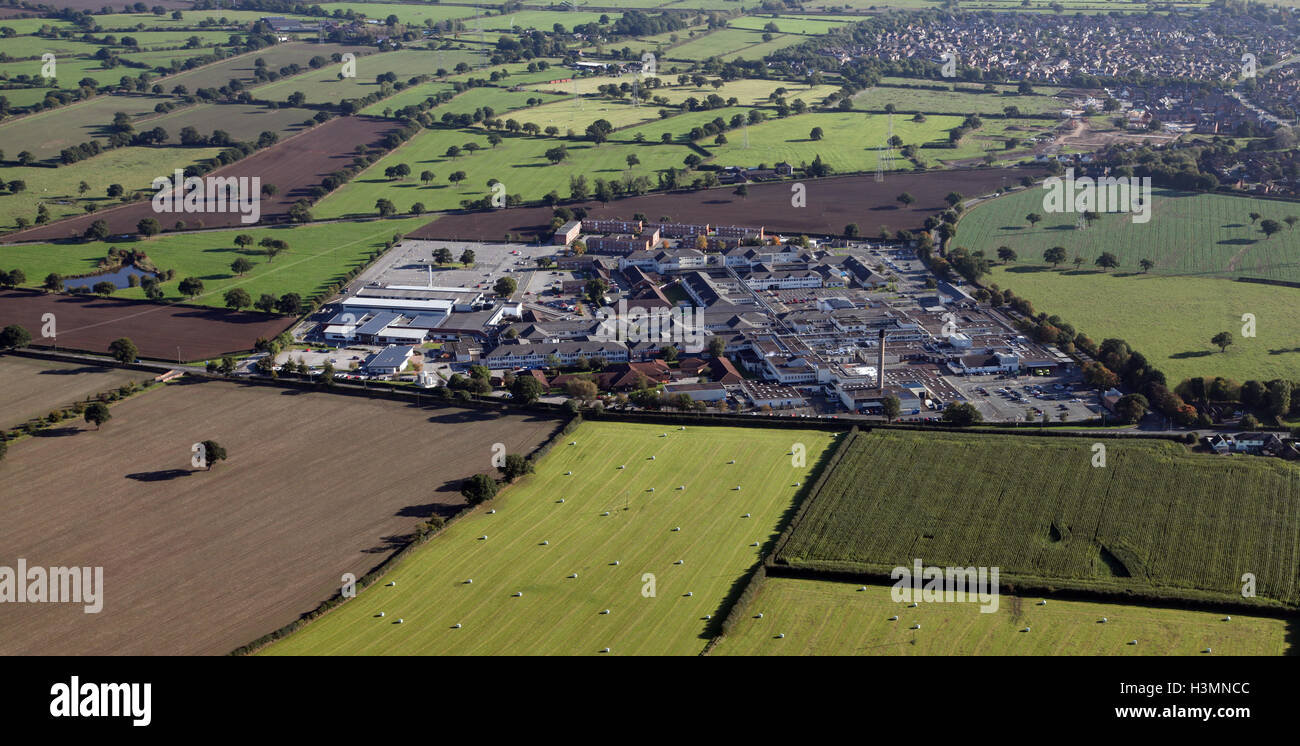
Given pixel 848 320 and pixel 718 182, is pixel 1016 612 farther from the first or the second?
pixel 718 182

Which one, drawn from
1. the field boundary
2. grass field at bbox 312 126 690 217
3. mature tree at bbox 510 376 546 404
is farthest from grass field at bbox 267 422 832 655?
grass field at bbox 312 126 690 217

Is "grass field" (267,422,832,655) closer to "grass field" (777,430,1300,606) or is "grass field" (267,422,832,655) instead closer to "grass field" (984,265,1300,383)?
"grass field" (777,430,1300,606)

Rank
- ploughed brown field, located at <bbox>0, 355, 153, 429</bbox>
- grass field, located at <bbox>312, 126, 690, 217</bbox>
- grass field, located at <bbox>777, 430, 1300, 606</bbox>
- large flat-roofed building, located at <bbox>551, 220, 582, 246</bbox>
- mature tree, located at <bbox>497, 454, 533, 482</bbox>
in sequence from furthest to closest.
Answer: grass field, located at <bbox>312, 126, 690, 217</bbox> < large flat-roofed building, located at <bbox>551, 220, 582, 246</bbox> < ploughed brown field, located at <bbox>0, 355, 153, 429</bbox> < mature tree, located at <bbox>497, 454, 533, 482</bbox> < grass field, located at <bbox>777, 430, 1300, 606</bbox>

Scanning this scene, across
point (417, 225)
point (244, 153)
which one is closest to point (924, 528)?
point (417, 225)

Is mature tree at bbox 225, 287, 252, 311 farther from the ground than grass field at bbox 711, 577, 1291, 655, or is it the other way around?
mature tree at bbox 225, 287, 252, 311

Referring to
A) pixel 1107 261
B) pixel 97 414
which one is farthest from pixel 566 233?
pixel 97 414
